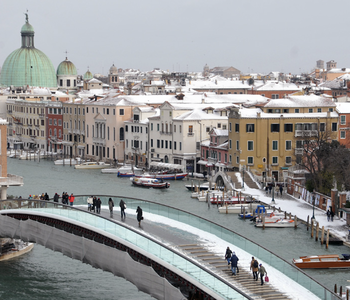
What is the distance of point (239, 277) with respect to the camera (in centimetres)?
1586

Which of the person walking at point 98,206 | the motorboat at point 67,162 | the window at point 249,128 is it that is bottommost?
the motorboat at point 67,162

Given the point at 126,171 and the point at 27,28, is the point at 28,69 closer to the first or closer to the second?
the point at 27,28

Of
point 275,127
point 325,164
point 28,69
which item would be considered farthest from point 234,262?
point 28,69

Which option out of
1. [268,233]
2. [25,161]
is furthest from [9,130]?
[268,233]

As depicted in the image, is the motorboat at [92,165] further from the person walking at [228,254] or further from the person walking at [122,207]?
the person walking at [228,254]

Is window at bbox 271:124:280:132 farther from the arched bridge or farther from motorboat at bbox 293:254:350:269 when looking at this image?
the arched bridge

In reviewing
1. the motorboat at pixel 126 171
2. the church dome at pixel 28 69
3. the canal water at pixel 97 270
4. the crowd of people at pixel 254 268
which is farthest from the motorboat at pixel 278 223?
the church dome at pixel 28 69

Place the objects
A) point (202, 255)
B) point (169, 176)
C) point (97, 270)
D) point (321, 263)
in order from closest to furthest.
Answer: point (202, 255) < point (97, 270) < point (321, 263) < point (169, 176)

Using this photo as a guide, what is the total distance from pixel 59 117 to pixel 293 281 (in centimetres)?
4818

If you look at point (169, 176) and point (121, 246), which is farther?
point (169, 176)

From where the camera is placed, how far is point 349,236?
24.6 m

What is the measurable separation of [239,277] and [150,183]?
23811 mm

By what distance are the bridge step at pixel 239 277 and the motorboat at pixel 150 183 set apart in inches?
869

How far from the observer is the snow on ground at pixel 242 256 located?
15.3m
